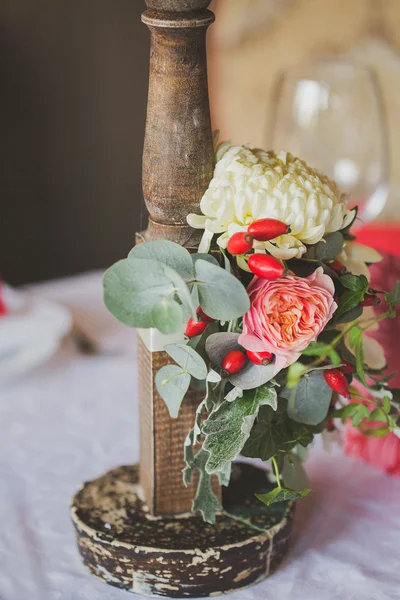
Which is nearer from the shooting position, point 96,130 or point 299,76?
point 299,76

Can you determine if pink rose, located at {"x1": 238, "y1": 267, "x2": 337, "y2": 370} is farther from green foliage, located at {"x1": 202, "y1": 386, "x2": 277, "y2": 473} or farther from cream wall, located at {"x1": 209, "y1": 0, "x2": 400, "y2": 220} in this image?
cream wall, located at {"x1": 209, "y1": 0, "x2": 400, "y2": 220}

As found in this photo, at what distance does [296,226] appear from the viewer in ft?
1.61

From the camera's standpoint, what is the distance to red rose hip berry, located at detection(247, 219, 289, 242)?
1.55ft

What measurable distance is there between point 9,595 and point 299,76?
0.77 m

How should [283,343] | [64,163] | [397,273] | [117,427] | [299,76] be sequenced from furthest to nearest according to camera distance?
[64,163], [299,76], [117,427], [397,273], [283,343]

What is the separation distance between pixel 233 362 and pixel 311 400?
3.0 inches

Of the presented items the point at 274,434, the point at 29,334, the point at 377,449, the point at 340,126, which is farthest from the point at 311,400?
the point at 340,126

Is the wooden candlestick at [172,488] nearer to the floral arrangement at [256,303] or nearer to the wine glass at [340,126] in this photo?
the floral arrangement at [256,303]

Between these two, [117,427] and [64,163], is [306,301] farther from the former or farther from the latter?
[64,163]

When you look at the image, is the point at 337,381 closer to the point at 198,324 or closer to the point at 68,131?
the point at 198,324

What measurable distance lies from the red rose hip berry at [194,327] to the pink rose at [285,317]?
0.03 metres

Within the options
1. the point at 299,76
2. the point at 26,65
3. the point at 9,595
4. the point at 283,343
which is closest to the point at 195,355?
the point at 283,343

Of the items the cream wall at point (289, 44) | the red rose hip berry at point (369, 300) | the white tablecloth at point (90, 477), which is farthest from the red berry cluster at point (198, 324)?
the cream wall at point (289, 44)

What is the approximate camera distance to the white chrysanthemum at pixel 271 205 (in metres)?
0.49
